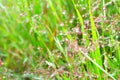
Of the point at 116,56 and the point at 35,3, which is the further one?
the point at 35,3

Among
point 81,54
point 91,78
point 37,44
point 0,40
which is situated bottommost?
point 91,78

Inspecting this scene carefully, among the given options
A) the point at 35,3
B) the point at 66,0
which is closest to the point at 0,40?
the point at 35,3

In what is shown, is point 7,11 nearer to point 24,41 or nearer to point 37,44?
point 24,41

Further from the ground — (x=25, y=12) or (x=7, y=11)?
(x=7, y=11)

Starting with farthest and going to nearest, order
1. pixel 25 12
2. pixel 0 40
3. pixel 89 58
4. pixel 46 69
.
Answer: pixel 0 40, pixel 25 12, pixel 46 69, pixel 89 58

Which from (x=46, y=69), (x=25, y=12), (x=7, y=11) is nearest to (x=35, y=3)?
(x=25, y=12)

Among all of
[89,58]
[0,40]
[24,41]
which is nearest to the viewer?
[89,58]
